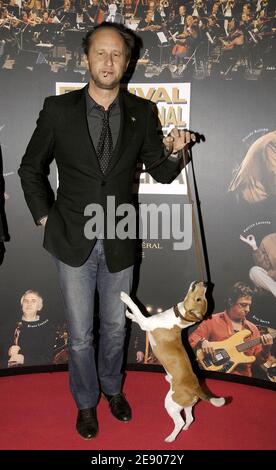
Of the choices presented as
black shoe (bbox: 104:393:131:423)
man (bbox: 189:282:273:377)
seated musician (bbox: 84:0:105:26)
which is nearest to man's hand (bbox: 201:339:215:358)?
man (bbox: 189:282:273:377)

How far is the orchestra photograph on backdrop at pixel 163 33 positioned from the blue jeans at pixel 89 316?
115 cm

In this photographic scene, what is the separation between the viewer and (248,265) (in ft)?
9.30

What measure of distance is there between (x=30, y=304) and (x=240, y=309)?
128cm

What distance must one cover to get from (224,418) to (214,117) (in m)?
1.64

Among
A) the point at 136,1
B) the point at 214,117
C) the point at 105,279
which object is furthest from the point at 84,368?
the point at 136,1

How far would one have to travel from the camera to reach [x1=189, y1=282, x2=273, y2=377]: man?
2883mm

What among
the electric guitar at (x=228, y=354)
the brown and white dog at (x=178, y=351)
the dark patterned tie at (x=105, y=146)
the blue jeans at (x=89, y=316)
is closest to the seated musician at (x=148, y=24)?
the dark patterned tie at (x=105, y=146)

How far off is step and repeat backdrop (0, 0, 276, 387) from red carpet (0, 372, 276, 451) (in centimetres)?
19

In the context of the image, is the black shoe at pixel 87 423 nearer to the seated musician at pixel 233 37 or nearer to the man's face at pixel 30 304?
the man's face at pixel 30 304

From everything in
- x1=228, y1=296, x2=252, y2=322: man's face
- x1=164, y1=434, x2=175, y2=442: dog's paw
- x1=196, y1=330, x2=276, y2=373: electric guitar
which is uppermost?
x1=228, y1=296, x2=252, y2=322: man's face

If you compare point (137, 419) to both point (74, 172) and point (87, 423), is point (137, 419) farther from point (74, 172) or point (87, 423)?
point (74, 172)

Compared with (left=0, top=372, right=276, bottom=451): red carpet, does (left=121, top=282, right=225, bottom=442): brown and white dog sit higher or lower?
higher

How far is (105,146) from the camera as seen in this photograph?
7.39 feet

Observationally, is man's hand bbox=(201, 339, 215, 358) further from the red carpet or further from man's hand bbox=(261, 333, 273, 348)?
man's hand bbox=(261, 333, 273, 348)
